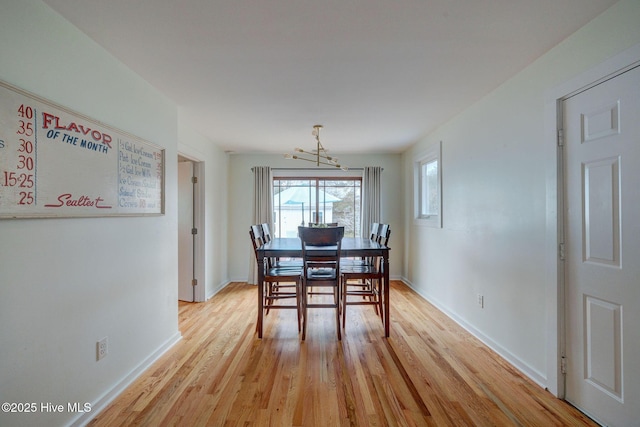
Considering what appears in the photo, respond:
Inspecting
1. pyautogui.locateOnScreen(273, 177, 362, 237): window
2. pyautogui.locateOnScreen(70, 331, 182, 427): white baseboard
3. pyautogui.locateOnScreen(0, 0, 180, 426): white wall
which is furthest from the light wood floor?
pyautogui.locateOnScreen(273, 177, 362, 237): window

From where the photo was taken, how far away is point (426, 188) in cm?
455

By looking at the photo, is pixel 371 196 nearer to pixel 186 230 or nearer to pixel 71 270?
pixel 186 230

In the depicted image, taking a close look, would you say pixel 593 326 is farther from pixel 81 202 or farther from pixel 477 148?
pixel 81 202

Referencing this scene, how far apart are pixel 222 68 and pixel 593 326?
9.57 ft

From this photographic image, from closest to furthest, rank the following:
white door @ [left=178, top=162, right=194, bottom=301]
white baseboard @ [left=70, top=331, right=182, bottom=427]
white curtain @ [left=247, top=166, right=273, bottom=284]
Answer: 1. white baseboard @ [left=70, top=331, right=182, bottom=427]
2. white door @ [left=178, top=162, right=194, bottom=301]
3. white curtain @ [left=247, top=166, right=273, bottom=284]

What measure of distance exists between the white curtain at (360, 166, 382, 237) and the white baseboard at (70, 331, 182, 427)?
3436 millimetres

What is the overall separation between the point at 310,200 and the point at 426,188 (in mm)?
1992

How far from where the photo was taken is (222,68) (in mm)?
2143

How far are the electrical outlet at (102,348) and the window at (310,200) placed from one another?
137 inches

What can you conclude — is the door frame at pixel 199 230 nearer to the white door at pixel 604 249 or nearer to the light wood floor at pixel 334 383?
the light wood floor at pixel 334 383

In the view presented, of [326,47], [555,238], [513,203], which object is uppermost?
[326,47]

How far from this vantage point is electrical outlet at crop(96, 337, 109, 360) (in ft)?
5.92

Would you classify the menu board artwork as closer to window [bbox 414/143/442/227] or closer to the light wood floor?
the light wood floor

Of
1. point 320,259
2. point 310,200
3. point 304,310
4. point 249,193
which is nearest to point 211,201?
point 249,193
